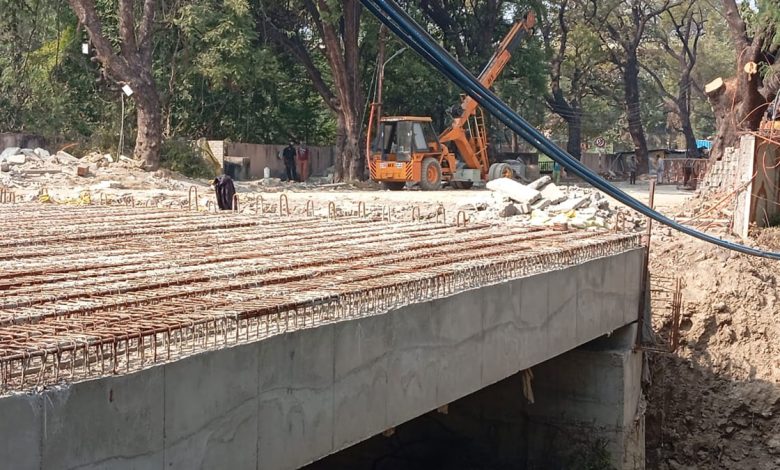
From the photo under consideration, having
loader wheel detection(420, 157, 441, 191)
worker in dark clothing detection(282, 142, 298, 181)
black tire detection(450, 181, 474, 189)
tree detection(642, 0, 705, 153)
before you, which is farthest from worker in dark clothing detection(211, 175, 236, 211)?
tree detection(642, 0, 705, 153)

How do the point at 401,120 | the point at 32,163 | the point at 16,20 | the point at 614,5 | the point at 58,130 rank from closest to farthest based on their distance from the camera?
the point at 32,163 → the point at 401,120 → the point at 16,20 → the point at 58,130 → the point at 614,5

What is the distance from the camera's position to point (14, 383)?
4246 millimetres

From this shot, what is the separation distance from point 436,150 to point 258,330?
2269 cm

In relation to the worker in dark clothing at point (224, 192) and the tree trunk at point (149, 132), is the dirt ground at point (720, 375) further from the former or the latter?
the tree trunk at point (149, 132)

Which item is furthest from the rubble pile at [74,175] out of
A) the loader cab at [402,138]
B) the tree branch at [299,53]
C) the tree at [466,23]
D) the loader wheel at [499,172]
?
the tree at [466,23]

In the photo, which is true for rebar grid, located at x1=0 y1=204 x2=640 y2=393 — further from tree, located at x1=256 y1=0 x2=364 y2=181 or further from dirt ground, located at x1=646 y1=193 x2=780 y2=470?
tree, located at x1=256 y1=0 x2=364 y2=181

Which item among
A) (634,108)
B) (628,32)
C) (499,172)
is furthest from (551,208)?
(628,32)

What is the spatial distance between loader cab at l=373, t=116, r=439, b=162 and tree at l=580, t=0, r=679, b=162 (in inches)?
698

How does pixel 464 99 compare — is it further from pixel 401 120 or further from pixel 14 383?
pixel 14 383

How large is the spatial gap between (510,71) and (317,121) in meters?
8.35

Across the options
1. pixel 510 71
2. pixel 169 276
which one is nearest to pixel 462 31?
pixel 510 71

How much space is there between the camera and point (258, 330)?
5.68 m

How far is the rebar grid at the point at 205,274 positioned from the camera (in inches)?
195

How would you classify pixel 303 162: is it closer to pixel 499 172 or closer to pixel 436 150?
pixel 436 150
